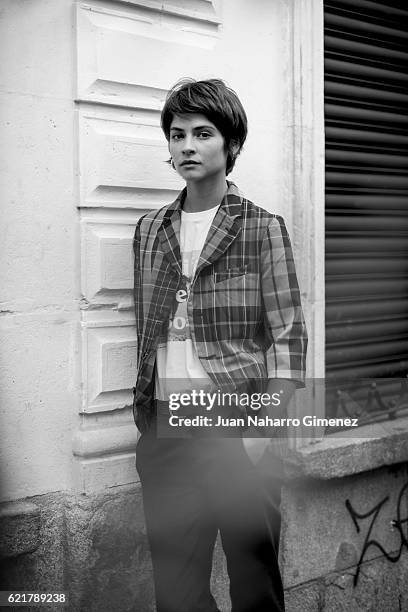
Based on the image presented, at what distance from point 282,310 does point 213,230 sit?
1.21 ft

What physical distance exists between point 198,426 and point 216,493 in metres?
0.24

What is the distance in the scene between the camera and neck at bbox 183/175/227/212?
2.60m

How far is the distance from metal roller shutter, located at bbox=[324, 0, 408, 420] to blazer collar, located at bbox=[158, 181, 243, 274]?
1314 mm

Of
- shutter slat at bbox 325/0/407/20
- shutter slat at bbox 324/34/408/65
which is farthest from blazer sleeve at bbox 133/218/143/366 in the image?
shutter slat at bbox 325/0/407/20

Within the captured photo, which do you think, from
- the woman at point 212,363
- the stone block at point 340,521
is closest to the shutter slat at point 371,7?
the woman at point 212,363

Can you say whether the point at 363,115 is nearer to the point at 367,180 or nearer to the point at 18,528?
the point at 367,180

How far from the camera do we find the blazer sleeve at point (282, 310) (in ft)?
8.00

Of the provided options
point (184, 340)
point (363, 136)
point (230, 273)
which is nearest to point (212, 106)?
point (230, 273)

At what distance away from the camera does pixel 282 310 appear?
246 centimetres

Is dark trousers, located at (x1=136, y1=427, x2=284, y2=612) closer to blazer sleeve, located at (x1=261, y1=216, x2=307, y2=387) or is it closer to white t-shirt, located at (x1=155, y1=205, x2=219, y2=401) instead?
white t-shirt, located at (x1=155, y1=205, x2=219, y2=401)

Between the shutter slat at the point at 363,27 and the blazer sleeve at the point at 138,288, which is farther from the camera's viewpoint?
the shutter slat at the point at 363,27

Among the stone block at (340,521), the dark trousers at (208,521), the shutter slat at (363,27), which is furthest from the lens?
the shutter slat at (363,27)

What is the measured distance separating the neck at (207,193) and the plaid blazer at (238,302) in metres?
0.05

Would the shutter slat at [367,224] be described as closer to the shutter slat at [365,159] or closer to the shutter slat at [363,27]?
the shutter slat at [365,159]
